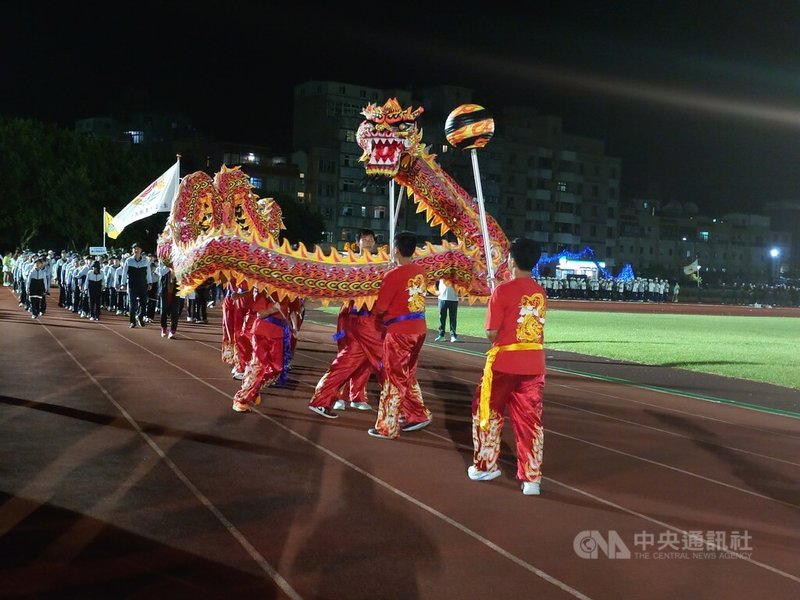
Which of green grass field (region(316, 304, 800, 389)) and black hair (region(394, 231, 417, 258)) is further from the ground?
black hair (region(394, 231, 417, 258))

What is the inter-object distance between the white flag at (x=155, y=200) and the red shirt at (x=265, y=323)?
635cm

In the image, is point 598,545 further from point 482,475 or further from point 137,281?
point 137,281

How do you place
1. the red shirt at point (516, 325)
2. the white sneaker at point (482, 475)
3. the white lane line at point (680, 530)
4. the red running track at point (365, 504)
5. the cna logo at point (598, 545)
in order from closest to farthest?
the red running track at point (365, 504), the white lane line at point (680, 530), the cna logo at point (598, 545), the red shirt at point (516, 325), the white sneaker at point (482, 475)

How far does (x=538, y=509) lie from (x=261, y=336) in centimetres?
448

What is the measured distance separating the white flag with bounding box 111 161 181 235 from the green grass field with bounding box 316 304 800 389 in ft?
28.4

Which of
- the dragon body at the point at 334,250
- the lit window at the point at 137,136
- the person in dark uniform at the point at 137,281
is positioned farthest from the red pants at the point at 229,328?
the lit window at the point at 137,136

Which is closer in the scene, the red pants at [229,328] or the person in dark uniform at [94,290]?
the red pants at [229,328]

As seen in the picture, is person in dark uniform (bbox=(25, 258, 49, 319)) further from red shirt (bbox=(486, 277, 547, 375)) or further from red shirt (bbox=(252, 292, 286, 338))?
red shirt (bbox=(486, 277, 547, 375))

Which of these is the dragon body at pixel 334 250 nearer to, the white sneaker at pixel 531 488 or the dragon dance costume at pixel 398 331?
the dragon dance costume at pixel 398 331

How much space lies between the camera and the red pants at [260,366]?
930cm

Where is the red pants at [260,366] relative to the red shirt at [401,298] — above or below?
below

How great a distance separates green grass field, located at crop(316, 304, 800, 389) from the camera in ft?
52.3

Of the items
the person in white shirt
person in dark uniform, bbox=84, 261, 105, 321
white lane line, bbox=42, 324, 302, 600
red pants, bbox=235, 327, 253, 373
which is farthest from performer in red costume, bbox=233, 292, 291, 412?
person in dark uniform, bbox=84, 261, 105, 321

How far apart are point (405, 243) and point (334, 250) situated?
1719mm
